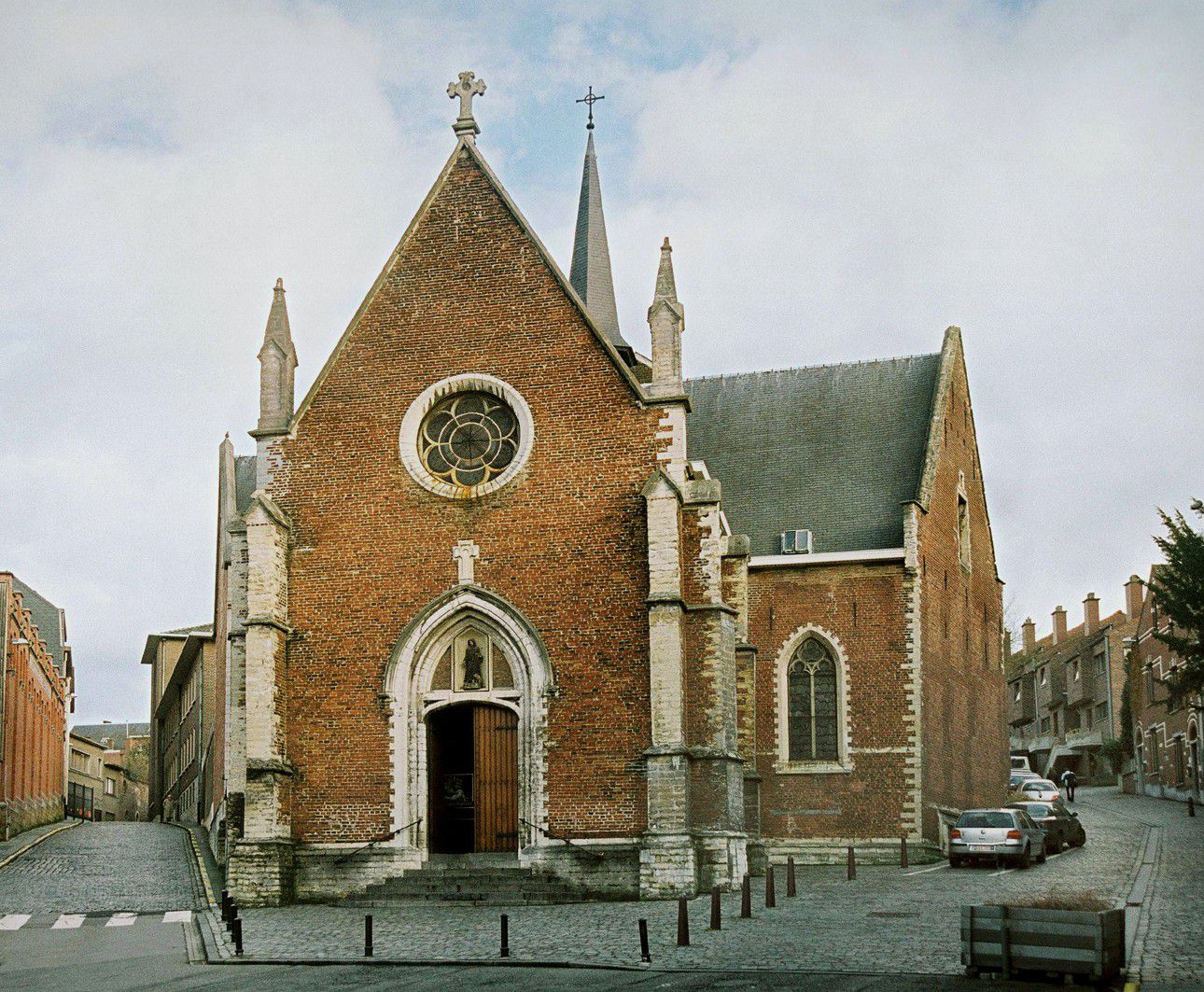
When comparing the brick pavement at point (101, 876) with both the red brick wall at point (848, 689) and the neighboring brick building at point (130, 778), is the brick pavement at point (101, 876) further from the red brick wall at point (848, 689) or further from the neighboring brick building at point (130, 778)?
the neighboring brick building at point (130, 778)

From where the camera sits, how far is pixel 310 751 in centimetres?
2531

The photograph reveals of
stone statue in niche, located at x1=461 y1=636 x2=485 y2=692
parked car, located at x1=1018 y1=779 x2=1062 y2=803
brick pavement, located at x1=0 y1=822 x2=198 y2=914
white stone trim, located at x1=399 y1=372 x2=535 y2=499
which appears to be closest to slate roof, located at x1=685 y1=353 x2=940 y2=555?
white stone trim, located at x1=399 y1=372 x2=535 y2=499

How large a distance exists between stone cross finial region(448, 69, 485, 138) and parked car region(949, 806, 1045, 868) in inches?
627

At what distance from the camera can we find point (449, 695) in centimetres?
2548

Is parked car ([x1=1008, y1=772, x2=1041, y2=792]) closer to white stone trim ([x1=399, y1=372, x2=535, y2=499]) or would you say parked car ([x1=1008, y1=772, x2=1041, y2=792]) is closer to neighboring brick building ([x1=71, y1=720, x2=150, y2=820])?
white stone trim ([x1=399, y1=372, x2=535, y2=499])

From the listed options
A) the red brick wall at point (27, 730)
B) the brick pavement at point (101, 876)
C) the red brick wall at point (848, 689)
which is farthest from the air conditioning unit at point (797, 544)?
the red brick wall at point (27, 730)

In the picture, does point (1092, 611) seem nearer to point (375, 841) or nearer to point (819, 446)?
point (819, 446)

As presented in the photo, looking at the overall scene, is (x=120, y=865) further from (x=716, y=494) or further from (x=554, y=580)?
(x=716, y=494)

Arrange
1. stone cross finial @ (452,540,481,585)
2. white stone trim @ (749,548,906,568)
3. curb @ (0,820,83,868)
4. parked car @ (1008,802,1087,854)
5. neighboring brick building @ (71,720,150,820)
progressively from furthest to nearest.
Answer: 1. neighboring brick building @ (71,720,150,820)
2. white stone trim @ (749,548,906,568)
3. parked car @ (1008,802,1087,854)
4. curb @ (0,820,83,868)
5. stone cross finial @ (452,540,481,585)

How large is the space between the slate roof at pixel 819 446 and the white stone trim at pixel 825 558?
303 mm

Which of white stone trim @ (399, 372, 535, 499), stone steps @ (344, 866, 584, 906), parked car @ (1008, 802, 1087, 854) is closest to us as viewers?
stone steps @ (344, 866, 584, 906)

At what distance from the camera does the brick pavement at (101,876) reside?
2423 cm

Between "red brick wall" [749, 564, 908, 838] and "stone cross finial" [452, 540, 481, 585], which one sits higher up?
"stone cross finial" [452, 540, 481, 585]

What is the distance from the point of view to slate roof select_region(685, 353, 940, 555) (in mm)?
34469
